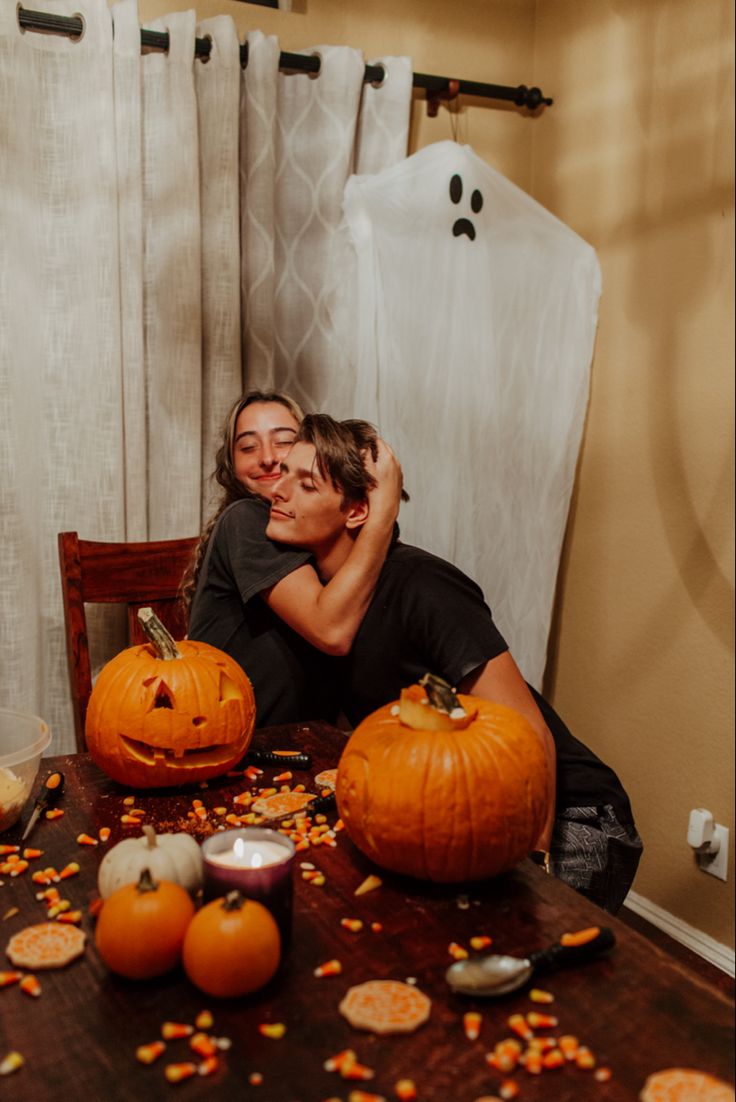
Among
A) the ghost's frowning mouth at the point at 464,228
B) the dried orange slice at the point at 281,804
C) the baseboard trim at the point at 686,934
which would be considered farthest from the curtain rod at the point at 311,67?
the baseboard trim at the point at 686,934

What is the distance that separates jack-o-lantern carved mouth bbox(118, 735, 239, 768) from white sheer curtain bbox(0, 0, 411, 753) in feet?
2.97

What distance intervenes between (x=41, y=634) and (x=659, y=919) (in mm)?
1540

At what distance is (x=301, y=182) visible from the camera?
7.14ft

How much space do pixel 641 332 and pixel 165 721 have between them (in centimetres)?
157

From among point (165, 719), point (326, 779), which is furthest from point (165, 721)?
point (326, 779)

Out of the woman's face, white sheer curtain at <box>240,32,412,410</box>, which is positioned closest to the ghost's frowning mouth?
white sheer curtain at <box>240,32,412,410</box>

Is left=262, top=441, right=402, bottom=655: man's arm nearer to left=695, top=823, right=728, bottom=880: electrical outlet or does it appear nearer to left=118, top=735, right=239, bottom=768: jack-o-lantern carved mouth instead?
left=118, top=735, right=239, bottom=768: jack-o-lantern carved mouth

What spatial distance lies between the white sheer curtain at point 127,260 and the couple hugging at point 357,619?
511 millimetres

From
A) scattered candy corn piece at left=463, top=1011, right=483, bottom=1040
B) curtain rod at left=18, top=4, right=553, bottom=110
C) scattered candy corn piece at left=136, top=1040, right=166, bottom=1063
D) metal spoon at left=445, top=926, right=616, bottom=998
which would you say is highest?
curtain rod at left=18, top=4, right=553, bottom=110

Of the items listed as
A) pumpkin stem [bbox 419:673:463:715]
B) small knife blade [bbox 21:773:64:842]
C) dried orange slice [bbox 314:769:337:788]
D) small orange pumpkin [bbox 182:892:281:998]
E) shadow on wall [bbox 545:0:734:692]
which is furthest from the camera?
shadow on wall [bbox 545:0:734:692]

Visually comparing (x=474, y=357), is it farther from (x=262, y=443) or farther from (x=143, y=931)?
(x=143, y=931)

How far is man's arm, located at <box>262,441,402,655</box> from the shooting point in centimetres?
142

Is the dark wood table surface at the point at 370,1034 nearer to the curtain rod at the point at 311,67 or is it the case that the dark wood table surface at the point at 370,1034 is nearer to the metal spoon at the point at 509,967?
the metal spoon at the point at 509,967

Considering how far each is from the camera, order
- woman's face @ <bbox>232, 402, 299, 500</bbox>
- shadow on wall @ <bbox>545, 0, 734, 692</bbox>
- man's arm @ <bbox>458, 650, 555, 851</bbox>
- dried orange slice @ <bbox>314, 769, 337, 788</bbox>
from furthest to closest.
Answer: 1. shadow on wall @ <bbox>545, 0, 734, 692</bbox>
2. woman's face @ <bbox>232, 402, 299, 500</bbox>
3. man's arm @ <bbox>458, 650, 555, 851</bbox>
4. dried orange slice @ <bbox>314, 769, 337, 788</bbox>
